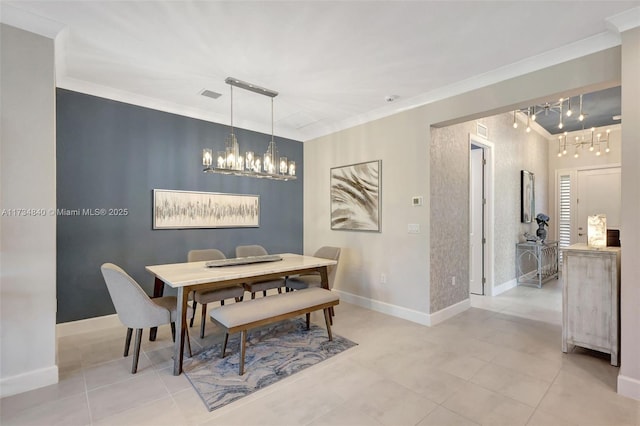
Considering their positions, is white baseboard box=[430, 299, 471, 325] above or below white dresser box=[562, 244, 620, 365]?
→ below

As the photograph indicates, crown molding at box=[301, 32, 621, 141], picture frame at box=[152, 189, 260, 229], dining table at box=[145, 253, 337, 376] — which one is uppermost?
crown molding at box=[301, 32, 621, 141]

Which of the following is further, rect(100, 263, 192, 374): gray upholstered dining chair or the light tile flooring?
rect(100, 263, 192, 374): gray upholstered dining chair

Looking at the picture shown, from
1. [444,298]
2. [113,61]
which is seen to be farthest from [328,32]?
[444,298]

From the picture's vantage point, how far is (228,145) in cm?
311

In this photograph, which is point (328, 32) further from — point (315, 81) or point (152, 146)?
point (152, 146)

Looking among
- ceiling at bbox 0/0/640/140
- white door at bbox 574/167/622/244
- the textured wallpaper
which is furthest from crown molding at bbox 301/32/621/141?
white door at bbox 574/167/622/244

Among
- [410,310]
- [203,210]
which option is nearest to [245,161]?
[203,210]

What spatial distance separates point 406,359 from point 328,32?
281cm

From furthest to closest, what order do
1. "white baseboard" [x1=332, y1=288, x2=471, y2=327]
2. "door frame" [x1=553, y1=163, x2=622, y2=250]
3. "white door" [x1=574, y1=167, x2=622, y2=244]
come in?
"door frame" [x1=553, y1=163, x2=622, y2=250] → "white door" [x1=574, y1=167, x2=622, y2=244] → "white baseboard" [x1=332, y1=288, x2=471, y2=327]

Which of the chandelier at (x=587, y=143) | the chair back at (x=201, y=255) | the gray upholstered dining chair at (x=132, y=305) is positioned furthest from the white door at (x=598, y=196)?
the gray upholstered dining chair at (x=132, y=305)

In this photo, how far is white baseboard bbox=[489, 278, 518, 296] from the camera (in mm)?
4832

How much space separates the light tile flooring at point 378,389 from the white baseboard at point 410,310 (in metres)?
0.35

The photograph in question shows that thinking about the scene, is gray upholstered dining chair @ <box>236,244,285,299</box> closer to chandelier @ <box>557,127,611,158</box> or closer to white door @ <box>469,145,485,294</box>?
white door @ <box>469,145,485,294</box>

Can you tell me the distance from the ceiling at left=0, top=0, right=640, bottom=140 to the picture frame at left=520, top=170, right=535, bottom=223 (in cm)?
331
